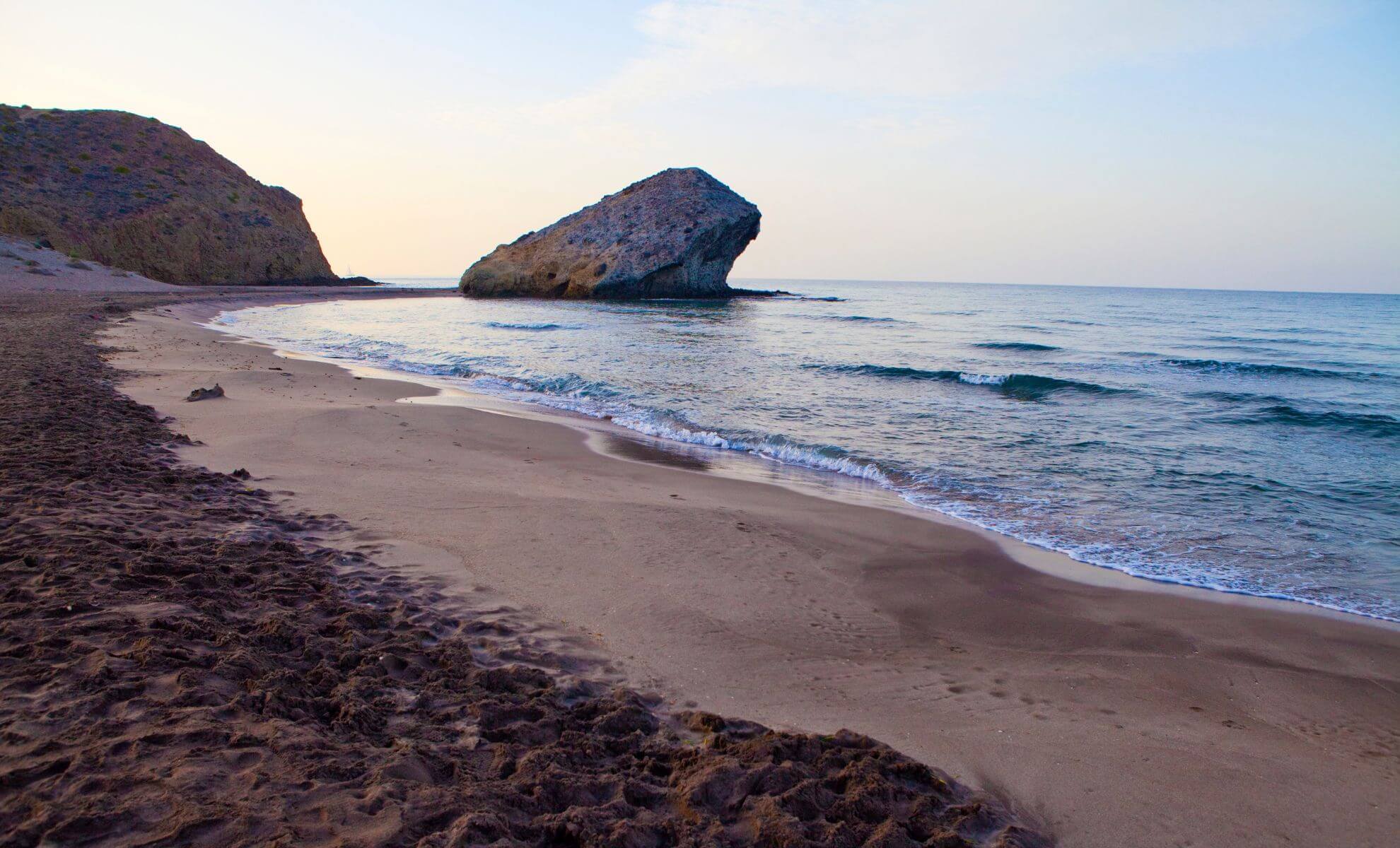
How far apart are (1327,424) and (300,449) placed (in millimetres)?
14483

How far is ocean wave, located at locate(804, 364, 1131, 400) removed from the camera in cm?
1452

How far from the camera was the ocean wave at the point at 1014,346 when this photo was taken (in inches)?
930

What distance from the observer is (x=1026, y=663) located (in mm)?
3811

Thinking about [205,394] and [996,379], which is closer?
[205,394]

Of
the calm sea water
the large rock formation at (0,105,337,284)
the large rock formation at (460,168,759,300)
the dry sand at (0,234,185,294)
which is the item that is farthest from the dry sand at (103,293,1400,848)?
the large rock formation at (460,168,759,300)

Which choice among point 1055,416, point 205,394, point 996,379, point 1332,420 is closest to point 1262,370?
point 1332,420

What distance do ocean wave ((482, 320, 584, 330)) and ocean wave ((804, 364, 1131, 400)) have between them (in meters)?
13.3

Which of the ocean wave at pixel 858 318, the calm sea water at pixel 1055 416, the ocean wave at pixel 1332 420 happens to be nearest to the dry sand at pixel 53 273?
the calm sea water at pixel 1055 416

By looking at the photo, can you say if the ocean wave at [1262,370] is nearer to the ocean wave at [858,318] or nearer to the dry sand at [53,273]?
the ocean wave at [858,318]

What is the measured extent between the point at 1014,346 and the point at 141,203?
48.9m

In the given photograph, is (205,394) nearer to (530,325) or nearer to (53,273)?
(530,325)

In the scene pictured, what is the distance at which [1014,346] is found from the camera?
24.3 m

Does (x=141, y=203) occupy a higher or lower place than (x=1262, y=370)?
higher

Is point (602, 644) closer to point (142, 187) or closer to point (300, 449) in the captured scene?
point (300, 449)
